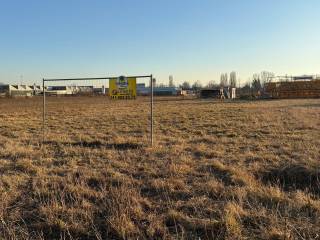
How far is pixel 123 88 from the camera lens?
10.0m

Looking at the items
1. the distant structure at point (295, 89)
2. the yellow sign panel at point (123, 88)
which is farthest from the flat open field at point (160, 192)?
the distant structure at point (295, 89)

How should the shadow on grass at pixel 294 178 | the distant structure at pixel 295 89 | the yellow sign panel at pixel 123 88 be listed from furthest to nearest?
the distant structure at pixel 295 89
the yellow sign panel at pixel 123 88
the shadow on grass at pixel 294 178

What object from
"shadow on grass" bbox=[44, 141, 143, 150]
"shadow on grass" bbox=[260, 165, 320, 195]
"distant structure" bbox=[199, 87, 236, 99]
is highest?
"distant structure" bbox=[199, 87, 236, 99]

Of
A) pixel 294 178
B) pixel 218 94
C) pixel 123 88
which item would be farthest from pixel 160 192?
pixel 218 94

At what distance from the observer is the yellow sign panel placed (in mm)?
9930

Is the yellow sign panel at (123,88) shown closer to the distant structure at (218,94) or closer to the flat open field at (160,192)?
the flat open field at (160,192)

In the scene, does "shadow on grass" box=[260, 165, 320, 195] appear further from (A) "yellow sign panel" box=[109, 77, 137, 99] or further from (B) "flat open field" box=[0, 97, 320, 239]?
(A) "yellow sign panel" box=[109, 77, 137, 99]

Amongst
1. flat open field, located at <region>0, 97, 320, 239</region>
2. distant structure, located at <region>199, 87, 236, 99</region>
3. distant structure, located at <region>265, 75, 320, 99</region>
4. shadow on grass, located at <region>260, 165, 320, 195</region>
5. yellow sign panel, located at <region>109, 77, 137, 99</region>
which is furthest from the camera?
distant structure, located at <region>199, 87, 236, 99</region>

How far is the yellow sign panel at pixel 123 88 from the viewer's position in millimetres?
9930

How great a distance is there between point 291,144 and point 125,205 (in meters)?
6.69

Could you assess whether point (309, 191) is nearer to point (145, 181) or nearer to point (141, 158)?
point (145, 181)

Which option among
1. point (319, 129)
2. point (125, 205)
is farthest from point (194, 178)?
point (319, 129)

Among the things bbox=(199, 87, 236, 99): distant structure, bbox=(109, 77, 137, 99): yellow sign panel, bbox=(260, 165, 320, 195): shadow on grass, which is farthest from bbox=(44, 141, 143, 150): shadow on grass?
bbox=(199, 87, 236, 99): distant structure

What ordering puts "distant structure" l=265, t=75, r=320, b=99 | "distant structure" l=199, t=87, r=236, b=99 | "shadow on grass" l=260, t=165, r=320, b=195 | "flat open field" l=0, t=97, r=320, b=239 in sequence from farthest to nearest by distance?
"distant structure" l=199, t=87, r=236, b=99
"distant structure" l=265, t=75, r=320, b=99
"shadow on grass" l=260, t=165, r=320, b=195
"flat open field" l=0, t=97, r=320, b=239
